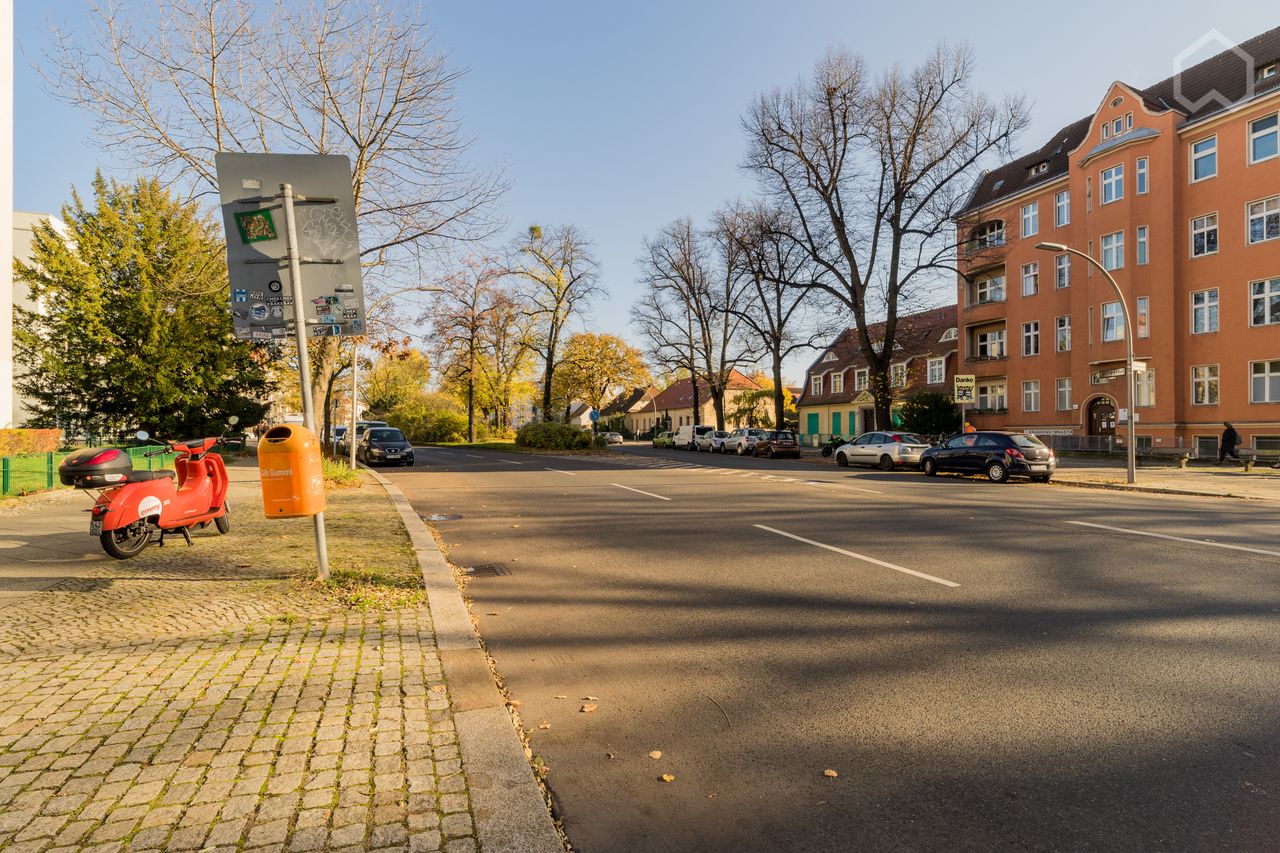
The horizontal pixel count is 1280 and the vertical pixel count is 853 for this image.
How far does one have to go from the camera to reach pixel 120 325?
27.3 meters

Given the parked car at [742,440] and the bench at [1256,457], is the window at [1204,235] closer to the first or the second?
the bench at [1256,457]

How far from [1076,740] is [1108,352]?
36768mm

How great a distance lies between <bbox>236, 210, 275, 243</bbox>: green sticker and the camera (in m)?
6.83

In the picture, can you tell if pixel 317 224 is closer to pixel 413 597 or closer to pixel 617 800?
pixel 413 597

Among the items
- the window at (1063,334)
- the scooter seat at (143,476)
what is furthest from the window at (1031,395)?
the scooter seat at (143,476)

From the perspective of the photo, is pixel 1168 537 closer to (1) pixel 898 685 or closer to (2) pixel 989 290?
(1) pixel 898 685

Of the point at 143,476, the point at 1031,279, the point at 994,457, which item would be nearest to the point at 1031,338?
the point at 1031,279

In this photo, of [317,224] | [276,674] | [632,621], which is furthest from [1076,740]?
[317,224]

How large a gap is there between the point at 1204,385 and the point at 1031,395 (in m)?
9.15

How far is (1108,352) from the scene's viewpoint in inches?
1340

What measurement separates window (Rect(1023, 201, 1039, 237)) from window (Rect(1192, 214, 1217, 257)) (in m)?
8.37

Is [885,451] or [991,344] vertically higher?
[991,344]

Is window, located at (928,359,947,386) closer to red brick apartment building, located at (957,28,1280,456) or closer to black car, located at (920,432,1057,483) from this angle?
red brick apartment building, located at (957,28,1280,456)

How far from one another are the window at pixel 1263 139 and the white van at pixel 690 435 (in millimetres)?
31371
